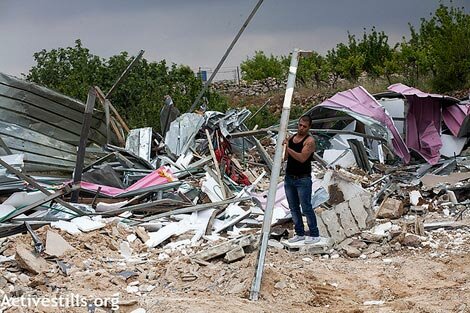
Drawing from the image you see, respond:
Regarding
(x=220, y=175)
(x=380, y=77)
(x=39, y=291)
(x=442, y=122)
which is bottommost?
(x=39, y=291)

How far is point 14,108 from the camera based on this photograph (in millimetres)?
10633

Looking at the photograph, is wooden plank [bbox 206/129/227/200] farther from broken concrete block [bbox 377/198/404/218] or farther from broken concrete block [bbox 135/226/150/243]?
broken concrete block [bbox 377/198/404/218]

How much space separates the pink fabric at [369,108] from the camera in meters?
13.0

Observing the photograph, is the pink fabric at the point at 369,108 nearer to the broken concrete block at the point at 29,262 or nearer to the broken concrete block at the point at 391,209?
the broken concrete block at the point at 391,209

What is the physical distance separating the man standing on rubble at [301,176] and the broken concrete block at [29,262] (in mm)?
2686

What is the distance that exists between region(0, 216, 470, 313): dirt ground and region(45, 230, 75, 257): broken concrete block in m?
0.10

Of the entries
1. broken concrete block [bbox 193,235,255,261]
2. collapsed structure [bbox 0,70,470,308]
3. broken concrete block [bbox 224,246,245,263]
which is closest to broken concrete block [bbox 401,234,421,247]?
collapsed structure [bbox 0,70,470,308]

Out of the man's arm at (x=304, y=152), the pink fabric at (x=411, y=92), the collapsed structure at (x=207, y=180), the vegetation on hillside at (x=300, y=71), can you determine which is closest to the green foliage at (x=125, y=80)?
the vegetation on hillside at (x=300, y=71)

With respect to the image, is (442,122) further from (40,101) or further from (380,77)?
(380,77)

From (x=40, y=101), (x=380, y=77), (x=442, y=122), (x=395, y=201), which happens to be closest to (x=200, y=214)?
(x=395, y=201)

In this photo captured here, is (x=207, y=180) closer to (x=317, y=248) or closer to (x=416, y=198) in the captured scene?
(x=317, y=248)

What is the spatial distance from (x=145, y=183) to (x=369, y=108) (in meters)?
5.64

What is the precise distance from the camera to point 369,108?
13.3 m

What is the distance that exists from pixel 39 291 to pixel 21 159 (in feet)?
10.9
